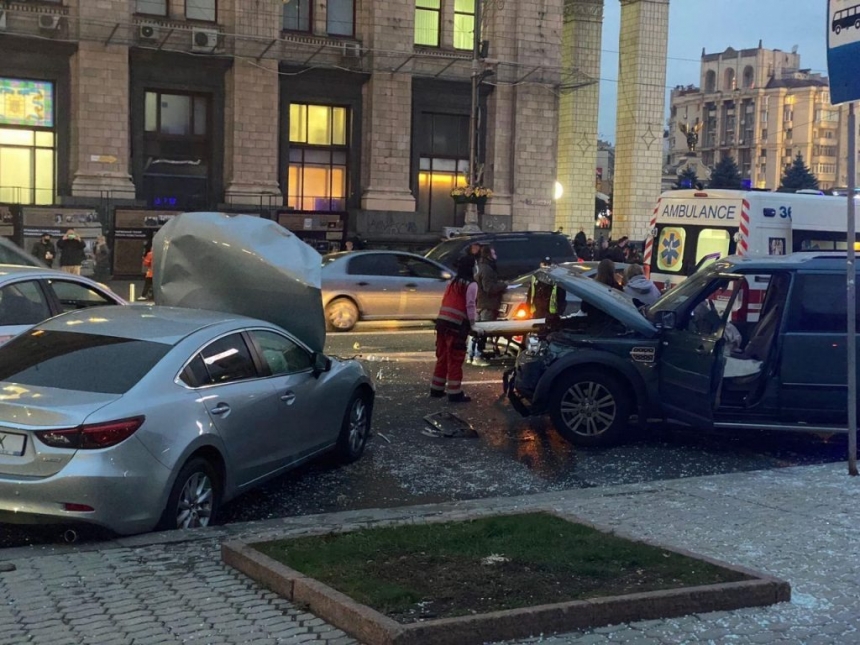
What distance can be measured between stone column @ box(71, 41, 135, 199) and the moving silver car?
2167 cm

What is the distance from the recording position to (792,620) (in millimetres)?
5320

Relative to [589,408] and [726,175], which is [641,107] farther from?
[589,408]

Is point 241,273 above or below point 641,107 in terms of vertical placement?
below

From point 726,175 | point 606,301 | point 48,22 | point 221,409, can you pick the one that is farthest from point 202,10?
point 726,175

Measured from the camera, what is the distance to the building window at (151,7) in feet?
103

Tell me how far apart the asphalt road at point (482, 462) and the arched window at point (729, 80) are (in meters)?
150

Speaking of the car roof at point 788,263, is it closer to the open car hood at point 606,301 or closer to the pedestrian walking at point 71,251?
the open car hood at point 606,301

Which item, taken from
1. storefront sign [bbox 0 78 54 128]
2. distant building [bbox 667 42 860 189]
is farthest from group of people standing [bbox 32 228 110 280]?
distant building [bbox 667 42 860 189]

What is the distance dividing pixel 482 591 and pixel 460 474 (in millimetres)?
3895

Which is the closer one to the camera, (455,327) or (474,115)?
(455,327)

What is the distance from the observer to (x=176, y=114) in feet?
107

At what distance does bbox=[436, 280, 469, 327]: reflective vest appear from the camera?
1252cm

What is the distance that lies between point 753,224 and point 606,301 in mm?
7012

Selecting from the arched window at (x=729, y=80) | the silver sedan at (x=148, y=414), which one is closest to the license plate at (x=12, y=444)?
the silver sedan at (x=148, y=414)
